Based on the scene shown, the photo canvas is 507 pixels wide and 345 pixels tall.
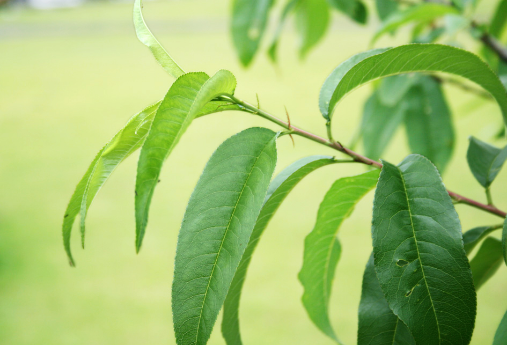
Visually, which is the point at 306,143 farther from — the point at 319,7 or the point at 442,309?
the point at 442,309

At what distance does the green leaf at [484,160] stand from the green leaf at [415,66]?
0.06 metres

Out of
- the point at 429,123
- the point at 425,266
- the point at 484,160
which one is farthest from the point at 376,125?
the point at 425,266

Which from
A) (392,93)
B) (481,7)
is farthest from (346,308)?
(481,7)

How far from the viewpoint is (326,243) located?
267 mm

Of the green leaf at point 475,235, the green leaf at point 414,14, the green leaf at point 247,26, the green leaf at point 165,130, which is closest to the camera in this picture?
the green leaf at point 165,130

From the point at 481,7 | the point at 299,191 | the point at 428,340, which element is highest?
the point at 428,340

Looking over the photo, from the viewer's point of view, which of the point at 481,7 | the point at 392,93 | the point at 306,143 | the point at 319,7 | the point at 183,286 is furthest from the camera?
the point at 481,7

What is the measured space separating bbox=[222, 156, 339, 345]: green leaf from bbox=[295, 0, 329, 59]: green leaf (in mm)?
424

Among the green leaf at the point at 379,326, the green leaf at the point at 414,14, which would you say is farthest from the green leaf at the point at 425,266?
the green leaf at the point at 414,14

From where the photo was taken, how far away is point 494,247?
0.28 meters

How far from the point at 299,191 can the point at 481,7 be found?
1.57m

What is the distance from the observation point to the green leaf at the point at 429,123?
1.88 ft

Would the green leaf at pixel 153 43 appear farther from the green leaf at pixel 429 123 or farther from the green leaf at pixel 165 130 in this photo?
the green leaf at pixel 429 123

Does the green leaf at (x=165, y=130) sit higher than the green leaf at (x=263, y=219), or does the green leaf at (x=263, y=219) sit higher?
the green leaf at (x=165, y=130)
